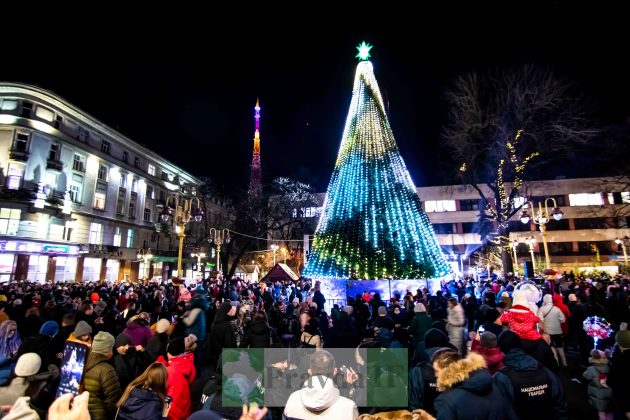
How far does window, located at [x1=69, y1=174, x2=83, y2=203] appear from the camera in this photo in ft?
101

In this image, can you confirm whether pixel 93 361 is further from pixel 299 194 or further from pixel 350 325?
pixel 299 194

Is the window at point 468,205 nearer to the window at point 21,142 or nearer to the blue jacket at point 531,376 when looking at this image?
the blue jacket at point 531,376

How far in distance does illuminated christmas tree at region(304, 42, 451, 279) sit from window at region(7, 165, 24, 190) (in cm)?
2415

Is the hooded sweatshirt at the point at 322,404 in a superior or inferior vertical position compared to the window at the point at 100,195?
inferior

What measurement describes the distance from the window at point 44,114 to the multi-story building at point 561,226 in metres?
27.5

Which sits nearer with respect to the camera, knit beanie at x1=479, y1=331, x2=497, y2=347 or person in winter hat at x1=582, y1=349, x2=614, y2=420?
knit beanie at x1=479, y1=331, x2=497, y2=347

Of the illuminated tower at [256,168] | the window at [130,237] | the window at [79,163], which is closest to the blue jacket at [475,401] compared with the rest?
the window at [79,163]

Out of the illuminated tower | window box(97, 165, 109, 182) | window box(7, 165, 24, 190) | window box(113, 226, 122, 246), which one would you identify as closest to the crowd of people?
window box(7, 165, 24, 190)

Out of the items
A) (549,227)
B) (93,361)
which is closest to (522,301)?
(93,361)

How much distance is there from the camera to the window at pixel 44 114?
27328 millimetres

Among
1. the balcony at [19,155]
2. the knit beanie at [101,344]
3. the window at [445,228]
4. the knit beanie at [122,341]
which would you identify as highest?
the balcony at [19,155]

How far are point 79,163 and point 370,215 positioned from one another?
29.4 meters

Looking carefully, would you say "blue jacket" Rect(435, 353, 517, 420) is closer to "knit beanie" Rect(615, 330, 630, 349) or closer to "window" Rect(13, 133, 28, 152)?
"knit beanie" Rect(615, 330, 630, 349)

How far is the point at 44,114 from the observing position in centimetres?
2791
